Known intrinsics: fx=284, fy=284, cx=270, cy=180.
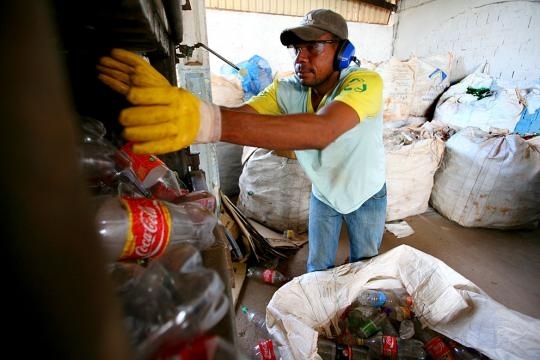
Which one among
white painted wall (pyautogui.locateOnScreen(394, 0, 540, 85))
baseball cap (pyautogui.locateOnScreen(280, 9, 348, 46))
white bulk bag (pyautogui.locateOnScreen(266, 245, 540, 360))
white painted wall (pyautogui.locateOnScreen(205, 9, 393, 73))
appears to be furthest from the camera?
white painted wall (pyautogui.locateOnScreen(205, 9, 393, 73))

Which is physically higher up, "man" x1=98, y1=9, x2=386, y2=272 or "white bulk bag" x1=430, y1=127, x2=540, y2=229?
"man" x1=98, y1=9, x2=386, y2=272

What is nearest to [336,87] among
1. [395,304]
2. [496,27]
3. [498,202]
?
[395,304]

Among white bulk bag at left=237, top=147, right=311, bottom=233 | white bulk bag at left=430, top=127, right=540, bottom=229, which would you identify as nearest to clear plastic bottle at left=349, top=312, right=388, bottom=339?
white bulk bag at left=237, top=147, right=311, bottom=233

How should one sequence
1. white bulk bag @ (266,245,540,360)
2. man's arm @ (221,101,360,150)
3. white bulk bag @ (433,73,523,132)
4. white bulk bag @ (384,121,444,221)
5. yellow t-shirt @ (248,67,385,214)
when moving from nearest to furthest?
1. man's arm @ (221,101,360,150)
2. white bulk bag @ (266,245,540,360)
3. yellow t-shirt @ (248,67,385,214)
4. white bulk bag @ (384,121,444,221)
5. white bulk bag @ (433,73,523,132)

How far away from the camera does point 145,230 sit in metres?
0.47

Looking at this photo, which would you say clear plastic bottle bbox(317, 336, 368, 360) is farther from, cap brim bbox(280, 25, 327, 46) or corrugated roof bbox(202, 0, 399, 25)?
corrugated roof bbox(202, 0, 399, 25)

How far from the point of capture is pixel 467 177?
7.07ft

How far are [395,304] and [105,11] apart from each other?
1.53 m

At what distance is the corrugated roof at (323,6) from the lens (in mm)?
3471

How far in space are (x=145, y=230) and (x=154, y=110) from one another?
21cm

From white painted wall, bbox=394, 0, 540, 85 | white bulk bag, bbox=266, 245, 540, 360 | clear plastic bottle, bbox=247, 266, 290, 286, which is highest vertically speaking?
white painted wall, bbox=394, 0, 540, 85

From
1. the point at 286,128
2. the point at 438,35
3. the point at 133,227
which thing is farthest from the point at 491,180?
the point at 438,35

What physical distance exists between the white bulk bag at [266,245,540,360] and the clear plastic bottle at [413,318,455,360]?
0.05 m

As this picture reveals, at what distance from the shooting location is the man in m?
0.54
